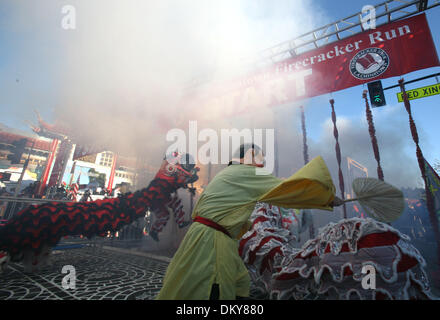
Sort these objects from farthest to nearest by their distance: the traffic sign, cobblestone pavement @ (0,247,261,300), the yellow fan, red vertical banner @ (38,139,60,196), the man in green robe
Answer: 1. red vertical banner @ (38,139,60,196)
2. the traffic sign
3. cobblestone pavement @ (0,247,261,300)
4. the yellow fan
5. the man in green robe

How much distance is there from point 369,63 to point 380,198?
6750mm

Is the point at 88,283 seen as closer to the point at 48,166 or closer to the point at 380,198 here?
the point at 380,198

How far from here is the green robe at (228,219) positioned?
127cm

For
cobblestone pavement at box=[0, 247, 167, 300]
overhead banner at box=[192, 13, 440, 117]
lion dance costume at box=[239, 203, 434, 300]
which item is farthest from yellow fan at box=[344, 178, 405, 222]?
overhead banner at box=[192, 13, 440, 117]

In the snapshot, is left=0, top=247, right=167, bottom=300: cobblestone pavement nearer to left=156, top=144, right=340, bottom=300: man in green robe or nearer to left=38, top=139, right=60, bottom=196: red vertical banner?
left=156, top=144, right=340, bottom=300: man in green robe

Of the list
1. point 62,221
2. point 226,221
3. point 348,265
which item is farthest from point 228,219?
point 62,221

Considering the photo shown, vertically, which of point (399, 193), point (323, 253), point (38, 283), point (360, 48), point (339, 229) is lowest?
point (38, 283)

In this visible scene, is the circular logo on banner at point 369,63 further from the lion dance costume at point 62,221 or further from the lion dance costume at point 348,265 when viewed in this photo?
the lion dance costume at point 62,221

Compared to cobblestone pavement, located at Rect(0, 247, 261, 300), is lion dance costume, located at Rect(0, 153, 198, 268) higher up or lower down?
higher up

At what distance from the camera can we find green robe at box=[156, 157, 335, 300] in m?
1.27
